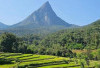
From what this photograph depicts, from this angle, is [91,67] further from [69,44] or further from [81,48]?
[69,44]

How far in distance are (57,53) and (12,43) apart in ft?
101

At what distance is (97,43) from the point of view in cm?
15188

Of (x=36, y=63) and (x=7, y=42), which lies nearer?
(x=36, y=63)

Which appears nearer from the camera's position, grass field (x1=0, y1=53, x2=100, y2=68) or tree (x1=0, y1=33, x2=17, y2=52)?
grass field (x1=0, y1=53, x2=100, y2=68)

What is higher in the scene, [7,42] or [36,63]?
[7,42]

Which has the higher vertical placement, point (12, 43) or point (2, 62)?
point (12, 43)

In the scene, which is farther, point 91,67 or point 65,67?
point 91,67

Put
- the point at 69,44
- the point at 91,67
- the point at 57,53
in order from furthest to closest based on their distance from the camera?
the point at 69,44 → the point at 57,53 → the point at 91,67

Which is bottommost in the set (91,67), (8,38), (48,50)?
(91,67)

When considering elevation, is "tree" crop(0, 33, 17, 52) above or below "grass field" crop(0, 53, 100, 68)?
above

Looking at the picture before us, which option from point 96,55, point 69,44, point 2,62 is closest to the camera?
point 2,62

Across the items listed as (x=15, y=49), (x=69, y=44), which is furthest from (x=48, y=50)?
(x=69, y=44)

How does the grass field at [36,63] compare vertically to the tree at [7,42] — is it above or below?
below

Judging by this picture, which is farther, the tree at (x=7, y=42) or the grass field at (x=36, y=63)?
the tree at (x=7, y=42)
